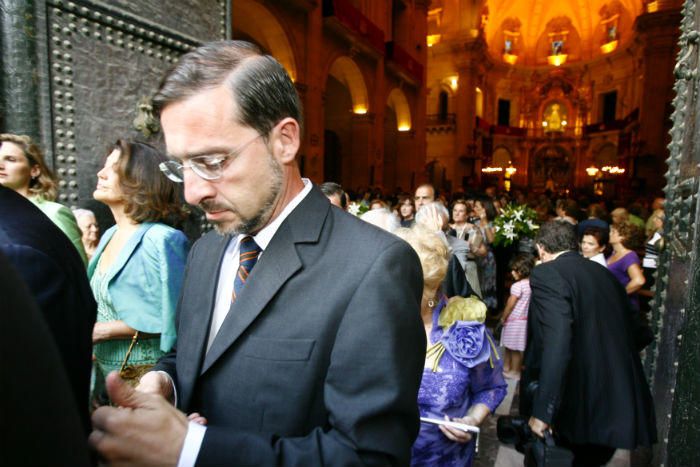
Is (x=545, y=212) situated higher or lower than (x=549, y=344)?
higher

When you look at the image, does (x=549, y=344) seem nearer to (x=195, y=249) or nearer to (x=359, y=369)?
(x=359, y=369)

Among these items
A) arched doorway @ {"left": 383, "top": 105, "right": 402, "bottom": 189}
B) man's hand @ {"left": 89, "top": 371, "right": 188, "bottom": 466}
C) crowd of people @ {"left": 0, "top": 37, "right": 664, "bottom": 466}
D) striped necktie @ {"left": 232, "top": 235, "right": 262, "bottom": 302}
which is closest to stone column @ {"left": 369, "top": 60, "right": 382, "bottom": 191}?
arched doorway @ {"left": 383, "top": 105, "right": 402, "bottom": 189}

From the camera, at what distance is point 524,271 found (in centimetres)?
501

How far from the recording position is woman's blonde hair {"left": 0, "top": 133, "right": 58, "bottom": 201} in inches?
91.1

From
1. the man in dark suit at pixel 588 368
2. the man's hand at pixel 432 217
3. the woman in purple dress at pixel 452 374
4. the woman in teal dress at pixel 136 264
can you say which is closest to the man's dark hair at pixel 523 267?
the man's hand at pixel 432 217

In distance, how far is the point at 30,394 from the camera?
1.63ft

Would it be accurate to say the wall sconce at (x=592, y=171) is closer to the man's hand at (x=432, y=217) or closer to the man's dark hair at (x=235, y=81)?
the man's hand at (x=432, y=217)

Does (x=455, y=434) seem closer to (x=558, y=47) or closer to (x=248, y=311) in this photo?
(x=248, y=311)

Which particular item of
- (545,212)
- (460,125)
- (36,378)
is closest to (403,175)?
(545,212)

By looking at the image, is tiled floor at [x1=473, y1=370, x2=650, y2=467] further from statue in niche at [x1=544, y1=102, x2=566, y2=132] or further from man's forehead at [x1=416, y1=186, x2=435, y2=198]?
statue in niche at [x1=544, y1=102, x2=566, y2=132]

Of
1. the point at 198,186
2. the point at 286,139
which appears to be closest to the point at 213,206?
the point at 198,186

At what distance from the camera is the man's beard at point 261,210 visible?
119 centimetres

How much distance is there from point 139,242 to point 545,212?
437 inches

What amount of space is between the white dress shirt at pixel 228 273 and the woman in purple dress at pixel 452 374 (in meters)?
1.11
